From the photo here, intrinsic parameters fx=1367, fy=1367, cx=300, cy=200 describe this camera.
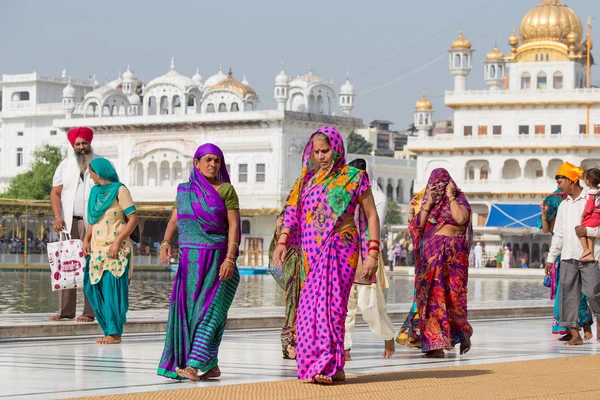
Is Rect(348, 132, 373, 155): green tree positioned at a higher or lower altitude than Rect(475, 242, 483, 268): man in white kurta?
higher

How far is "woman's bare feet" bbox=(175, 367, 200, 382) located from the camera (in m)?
7.60

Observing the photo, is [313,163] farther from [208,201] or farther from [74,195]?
[74,195]

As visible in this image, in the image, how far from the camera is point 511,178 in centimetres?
6250

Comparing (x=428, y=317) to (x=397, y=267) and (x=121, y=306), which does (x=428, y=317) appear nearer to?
(x=121, y=306)

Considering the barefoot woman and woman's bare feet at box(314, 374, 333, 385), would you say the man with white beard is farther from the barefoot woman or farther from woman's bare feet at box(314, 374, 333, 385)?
woman's bare feet at box(314, 374, 333, 385)

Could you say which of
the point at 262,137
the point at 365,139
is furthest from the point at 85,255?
the point at 365,139

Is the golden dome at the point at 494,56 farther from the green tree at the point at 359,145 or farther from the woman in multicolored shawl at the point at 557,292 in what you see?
the woman in multicolored shawl at the point at 557,292

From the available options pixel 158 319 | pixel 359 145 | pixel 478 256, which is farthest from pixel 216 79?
pixel 158 319

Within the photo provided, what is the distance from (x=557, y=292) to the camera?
460 inches

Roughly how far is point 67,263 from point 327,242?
433 cm

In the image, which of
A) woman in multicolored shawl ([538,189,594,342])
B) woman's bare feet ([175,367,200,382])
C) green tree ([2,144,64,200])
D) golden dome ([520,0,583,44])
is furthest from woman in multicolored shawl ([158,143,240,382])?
green tree ([2,144,64,200])

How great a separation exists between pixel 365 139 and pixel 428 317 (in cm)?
9971

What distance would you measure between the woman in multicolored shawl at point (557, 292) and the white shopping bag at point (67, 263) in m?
4.05

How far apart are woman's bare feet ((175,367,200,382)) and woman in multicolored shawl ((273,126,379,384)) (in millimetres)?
593
